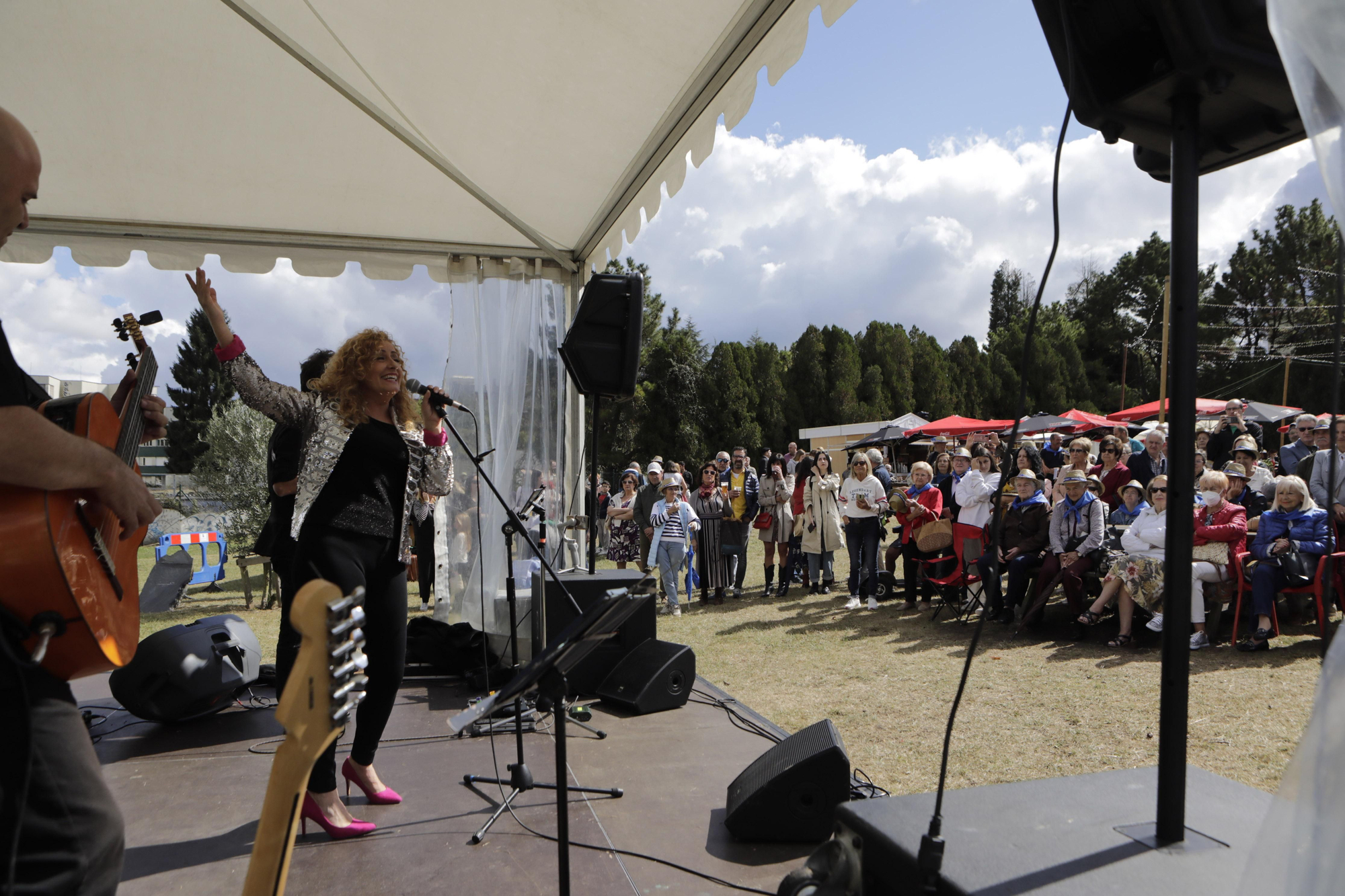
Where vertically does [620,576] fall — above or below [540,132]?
below

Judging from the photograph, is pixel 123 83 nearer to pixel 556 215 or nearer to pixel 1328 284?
pixel 556 215

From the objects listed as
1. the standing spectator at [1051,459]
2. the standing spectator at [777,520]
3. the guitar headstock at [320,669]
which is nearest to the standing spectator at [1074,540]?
the standing spectator at [777,520]

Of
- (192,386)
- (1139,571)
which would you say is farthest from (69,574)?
(192,386)

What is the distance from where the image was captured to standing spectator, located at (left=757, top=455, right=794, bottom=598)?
9.47 m

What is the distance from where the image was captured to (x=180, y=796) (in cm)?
313

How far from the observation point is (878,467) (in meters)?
9.77

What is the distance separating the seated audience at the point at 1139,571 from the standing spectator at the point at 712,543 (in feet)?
13.8

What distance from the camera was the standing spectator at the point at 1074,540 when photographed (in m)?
6.43

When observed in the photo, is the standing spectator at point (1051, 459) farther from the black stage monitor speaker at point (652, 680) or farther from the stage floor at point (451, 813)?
the stage floor at point (451, 813)

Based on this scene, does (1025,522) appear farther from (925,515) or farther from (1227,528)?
(1227,528)

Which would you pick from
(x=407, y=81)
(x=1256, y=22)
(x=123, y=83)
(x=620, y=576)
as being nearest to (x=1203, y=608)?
(x=620, y=576)

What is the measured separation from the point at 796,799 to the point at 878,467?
755cm

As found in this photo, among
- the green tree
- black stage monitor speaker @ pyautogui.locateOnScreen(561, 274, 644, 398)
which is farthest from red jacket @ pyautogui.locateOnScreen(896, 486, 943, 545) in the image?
the green tree

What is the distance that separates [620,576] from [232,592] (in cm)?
867
